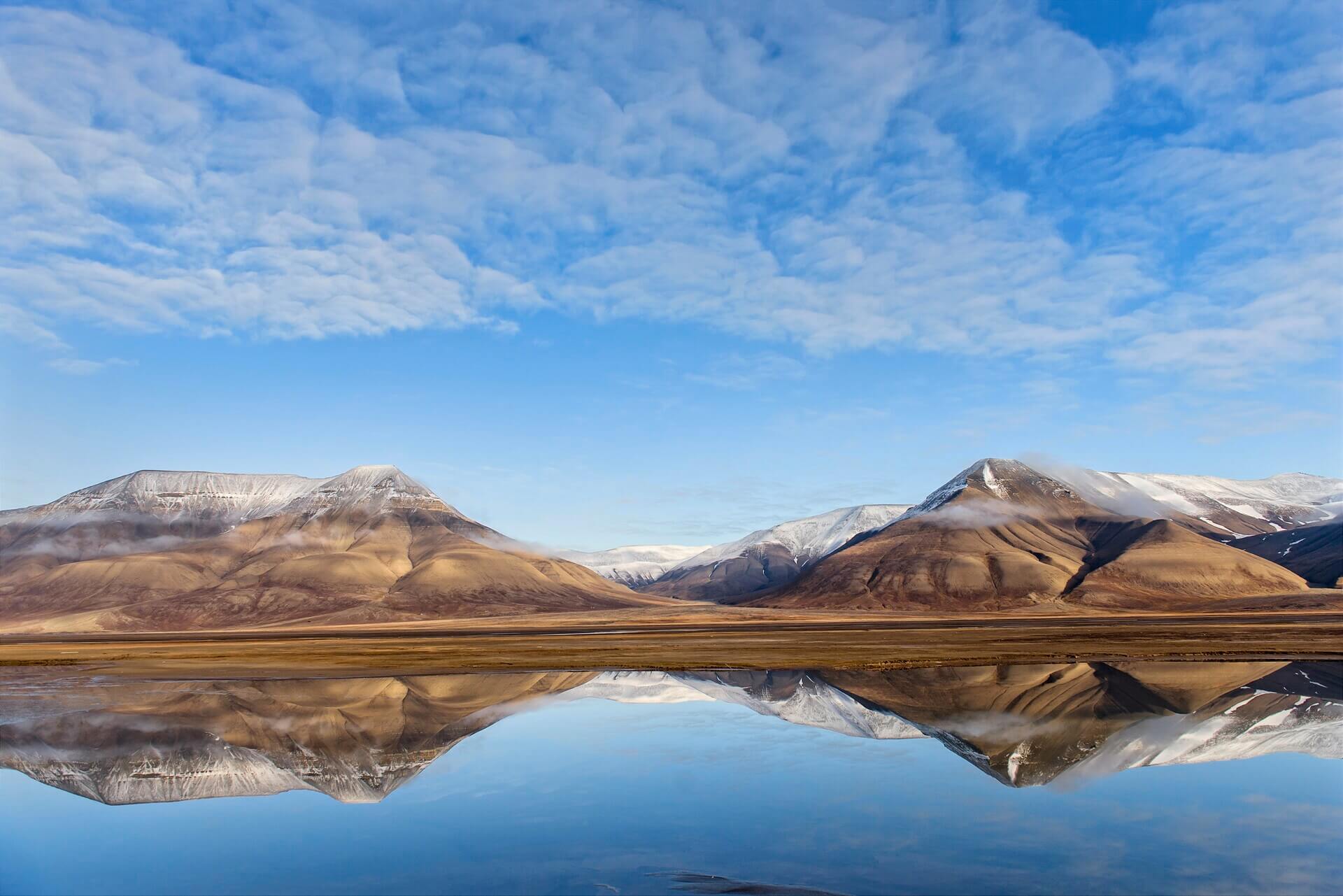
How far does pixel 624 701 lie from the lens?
113 ft

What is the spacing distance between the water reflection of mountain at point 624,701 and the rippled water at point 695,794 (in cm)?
16

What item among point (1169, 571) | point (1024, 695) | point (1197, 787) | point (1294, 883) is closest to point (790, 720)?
point (1024, 695)

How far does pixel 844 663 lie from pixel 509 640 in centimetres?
4606

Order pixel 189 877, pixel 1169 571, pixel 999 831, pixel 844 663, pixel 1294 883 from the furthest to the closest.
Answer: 1. pixel 1169 571
2. pixel 844 663
3. pixel 999 831
4. pixel 189 877
5. pixel 1294 883

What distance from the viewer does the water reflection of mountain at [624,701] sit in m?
20.2

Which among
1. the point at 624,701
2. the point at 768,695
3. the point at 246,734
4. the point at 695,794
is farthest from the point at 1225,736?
the point at 246,734

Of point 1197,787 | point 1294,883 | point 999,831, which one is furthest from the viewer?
point 1197,787

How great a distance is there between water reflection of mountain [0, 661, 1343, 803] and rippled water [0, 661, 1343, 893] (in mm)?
163

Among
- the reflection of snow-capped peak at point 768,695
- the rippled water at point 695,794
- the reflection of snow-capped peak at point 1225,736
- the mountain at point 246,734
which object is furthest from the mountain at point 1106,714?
the mountain at point 246,734

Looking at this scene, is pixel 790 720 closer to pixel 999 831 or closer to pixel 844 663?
pixel 999 831

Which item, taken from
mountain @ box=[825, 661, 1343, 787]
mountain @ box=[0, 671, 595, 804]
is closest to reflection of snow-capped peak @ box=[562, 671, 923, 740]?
mountain @ box=[825, 661, 1343, 787]

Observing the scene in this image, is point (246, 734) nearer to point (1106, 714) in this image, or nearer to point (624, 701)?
point (624, 701)

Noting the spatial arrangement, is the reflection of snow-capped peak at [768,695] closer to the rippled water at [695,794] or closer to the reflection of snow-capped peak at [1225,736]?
the rippled water at [695,794]

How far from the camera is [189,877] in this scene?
1320cm
